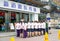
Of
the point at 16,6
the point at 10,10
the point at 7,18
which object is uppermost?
the point at 16,6

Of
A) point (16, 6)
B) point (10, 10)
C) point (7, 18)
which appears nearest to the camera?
point (10, 10)

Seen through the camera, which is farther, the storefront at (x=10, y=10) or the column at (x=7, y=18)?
the column at (x=7, y=18)

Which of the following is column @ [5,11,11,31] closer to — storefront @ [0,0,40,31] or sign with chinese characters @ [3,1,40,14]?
storefront @ [0,0,40,31]

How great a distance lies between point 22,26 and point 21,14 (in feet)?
56.0

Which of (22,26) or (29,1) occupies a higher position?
(29,1)

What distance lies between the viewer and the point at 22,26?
24.6m

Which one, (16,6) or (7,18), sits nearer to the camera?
(16,6)

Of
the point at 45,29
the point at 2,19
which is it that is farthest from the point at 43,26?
→ the point at 2,19

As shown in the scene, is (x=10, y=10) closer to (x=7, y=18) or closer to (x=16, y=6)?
(x=16, y=6)

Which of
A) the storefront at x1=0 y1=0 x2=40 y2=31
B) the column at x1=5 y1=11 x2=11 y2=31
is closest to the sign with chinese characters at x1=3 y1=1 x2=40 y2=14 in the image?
the storefront at x1=0 y1=0 x2=40 y2=31

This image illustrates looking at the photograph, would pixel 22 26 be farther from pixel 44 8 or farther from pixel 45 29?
pixel 44 8

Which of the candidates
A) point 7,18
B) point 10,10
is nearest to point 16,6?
point 10,10

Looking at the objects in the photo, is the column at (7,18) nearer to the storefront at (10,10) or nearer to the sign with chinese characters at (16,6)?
the storefront at (10,10)

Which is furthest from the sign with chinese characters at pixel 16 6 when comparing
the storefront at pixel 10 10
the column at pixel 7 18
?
the column at pixel 7 18
